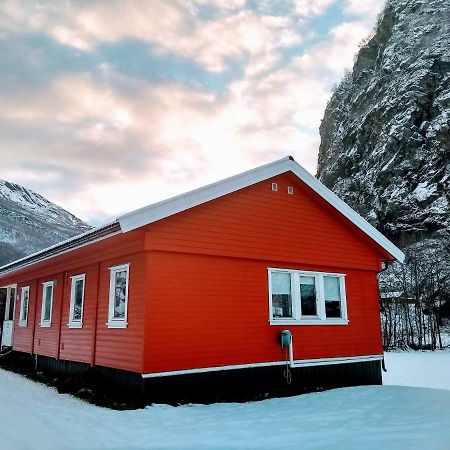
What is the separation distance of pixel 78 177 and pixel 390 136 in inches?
1111

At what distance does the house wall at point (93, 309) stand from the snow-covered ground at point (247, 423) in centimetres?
122

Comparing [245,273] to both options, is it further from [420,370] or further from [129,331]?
[420,370]

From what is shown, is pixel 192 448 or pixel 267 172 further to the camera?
pixel 267 172

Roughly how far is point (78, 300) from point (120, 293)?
9.11 feet

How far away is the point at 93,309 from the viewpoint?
36.3ft

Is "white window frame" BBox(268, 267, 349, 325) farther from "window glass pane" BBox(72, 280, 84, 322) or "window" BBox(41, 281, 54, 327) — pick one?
"window" BBox(41, 281, 54, 327)

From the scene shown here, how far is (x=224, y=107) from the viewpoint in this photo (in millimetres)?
17422

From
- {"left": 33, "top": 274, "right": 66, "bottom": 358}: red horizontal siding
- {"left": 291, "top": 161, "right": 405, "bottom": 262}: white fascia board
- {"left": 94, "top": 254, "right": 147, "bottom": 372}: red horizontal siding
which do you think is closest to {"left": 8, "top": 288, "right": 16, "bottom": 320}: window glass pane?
{"left": 33, "top": 274, "right": 66, "bottom": 358}: red horizontal siding

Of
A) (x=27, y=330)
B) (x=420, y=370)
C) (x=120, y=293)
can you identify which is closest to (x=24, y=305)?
(x=27, y=330)

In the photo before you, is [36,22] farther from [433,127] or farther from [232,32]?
[433,127]

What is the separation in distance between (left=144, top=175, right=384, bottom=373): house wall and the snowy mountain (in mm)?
51660

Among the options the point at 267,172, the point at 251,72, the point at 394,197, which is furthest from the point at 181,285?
the point at 394,197

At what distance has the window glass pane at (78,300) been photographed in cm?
1201

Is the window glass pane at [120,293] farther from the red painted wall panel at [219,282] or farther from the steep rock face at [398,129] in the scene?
the steep rock face at [398,129]
